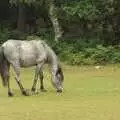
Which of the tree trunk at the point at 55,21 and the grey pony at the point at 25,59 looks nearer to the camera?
the grey pony at the point at 25,59

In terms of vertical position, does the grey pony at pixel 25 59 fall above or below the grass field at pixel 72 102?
above

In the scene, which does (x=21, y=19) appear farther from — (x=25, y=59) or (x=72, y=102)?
(x=72, y=102)

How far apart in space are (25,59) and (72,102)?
2.64 meters

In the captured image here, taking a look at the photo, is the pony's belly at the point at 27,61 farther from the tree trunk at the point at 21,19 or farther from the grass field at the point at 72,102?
the tree trunk at the point at 21,19

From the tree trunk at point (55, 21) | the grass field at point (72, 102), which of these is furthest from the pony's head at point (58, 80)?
the tree trunk at point (55, 21)

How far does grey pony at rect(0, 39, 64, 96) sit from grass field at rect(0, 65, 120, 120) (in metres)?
0.40

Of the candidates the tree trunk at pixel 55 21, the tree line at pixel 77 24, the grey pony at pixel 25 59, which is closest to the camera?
the grey pony at pixel 25 59

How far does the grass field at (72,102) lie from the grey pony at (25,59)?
0.40 m

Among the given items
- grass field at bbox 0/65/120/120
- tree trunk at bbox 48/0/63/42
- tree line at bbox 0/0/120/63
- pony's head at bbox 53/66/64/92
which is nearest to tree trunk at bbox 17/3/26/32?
tree line at bbox 0/0/120/63

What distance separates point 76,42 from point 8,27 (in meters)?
6.91

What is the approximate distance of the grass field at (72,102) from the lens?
1065 cm

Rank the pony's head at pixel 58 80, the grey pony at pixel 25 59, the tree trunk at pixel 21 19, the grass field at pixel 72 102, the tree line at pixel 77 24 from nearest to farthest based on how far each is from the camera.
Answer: the grass field at pixel 72 102, the grey pony at pixel 25 59, the pony's head at pixel 58 80, the tree line at pixel 77 24, the tree trunk at pixel 21 19

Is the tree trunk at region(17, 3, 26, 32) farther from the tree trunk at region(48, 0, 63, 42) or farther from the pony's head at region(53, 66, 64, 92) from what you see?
the pony's head at region(53, 66, 64, 92)

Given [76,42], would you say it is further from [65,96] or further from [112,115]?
[112,115]
